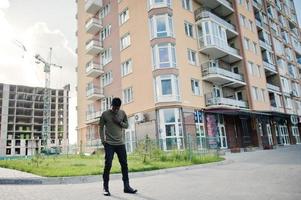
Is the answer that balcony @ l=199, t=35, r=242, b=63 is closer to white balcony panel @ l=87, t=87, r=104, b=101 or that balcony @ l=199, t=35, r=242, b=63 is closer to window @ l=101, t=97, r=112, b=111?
window @ l=101, t=97, r=112, b=111

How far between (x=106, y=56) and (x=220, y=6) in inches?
573

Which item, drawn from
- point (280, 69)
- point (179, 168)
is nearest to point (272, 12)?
point (280, 69)

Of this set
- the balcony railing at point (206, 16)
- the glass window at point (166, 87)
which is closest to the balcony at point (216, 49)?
the balcony railing at point (206, 16)

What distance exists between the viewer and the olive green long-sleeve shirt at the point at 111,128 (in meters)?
5.40

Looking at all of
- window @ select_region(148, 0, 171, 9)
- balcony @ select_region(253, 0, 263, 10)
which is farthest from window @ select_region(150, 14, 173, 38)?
balcony @ select_region(253, 0, 263, 10)

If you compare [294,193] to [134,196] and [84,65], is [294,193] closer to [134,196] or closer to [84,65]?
[134,196]

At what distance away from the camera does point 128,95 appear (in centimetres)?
2662

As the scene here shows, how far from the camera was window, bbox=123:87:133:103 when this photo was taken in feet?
85.9

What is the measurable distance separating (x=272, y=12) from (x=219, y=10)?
16877 mm

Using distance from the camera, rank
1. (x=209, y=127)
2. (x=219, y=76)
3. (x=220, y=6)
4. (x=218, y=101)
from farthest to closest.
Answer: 1. (x=220, y=6)
2. (x=219, y=76)
3. (x=218, y=101)
4. (x=209, y=127)

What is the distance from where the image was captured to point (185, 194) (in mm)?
5086

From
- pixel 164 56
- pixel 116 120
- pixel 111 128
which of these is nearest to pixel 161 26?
pixel 164 56

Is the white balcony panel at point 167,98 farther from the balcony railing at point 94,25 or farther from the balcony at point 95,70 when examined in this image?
the balcony railing at point 94,25

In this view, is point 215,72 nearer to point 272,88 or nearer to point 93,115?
point 272,88
